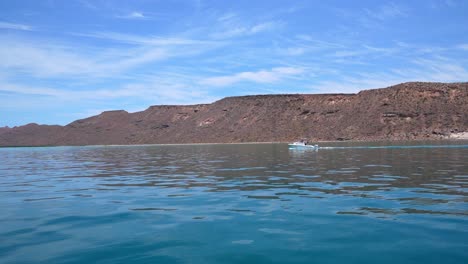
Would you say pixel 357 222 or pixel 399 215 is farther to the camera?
pixel 399 215

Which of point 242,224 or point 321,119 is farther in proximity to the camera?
point 321,119

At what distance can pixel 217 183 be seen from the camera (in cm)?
2252

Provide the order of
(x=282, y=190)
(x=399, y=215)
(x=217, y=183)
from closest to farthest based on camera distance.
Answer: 1. (x=399, y=215)
2. (x=282, y=190)
3. (x=217, y=183)

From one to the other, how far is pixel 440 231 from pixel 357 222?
2.17 m

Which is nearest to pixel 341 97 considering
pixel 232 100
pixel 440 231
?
pixel 232 100

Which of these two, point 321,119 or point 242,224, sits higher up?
point 321,119

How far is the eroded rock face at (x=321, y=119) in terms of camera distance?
4961 inches

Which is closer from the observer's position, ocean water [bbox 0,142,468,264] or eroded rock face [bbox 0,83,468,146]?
ocean water [bbox 0,142,468,264]

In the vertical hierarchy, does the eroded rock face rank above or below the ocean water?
above

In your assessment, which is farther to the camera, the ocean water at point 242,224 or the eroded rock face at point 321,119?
the eroded rock face at point 321,119

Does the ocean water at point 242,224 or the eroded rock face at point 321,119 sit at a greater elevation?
the eroded rock face at point 321,119

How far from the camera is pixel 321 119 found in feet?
501

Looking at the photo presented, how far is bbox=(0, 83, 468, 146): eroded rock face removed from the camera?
126000 mm

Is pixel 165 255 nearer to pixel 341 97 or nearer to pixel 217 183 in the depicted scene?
pixel 217 183
